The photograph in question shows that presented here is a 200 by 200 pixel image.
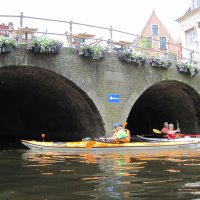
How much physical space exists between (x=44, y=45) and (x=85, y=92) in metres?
2.31

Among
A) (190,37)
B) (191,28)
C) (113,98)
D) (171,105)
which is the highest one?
(191,28)

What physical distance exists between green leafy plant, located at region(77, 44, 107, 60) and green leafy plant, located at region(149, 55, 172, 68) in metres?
2.68

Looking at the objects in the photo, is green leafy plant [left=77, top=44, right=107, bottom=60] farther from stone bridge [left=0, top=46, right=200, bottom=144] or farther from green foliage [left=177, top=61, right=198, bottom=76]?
green foliage [left=177, top=61, right=198, bottom=76]

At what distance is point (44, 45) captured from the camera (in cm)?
1200

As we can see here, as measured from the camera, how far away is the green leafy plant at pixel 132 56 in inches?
553

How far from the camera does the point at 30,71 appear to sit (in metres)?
12.8

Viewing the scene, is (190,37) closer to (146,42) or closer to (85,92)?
(146,42)

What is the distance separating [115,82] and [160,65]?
2575 mm

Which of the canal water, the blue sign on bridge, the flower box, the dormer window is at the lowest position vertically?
the canal water

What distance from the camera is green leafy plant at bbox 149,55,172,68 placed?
596 inches

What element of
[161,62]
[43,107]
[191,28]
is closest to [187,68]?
[161,62]

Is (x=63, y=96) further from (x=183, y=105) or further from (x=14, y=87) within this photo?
(x=183, y=105)

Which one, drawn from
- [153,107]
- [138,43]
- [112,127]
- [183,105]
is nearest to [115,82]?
[112,127]

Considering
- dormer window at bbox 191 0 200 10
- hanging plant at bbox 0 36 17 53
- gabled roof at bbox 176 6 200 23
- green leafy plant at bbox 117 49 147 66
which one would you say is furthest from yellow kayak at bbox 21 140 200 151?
dormer window at bbox 191 0 200 10
